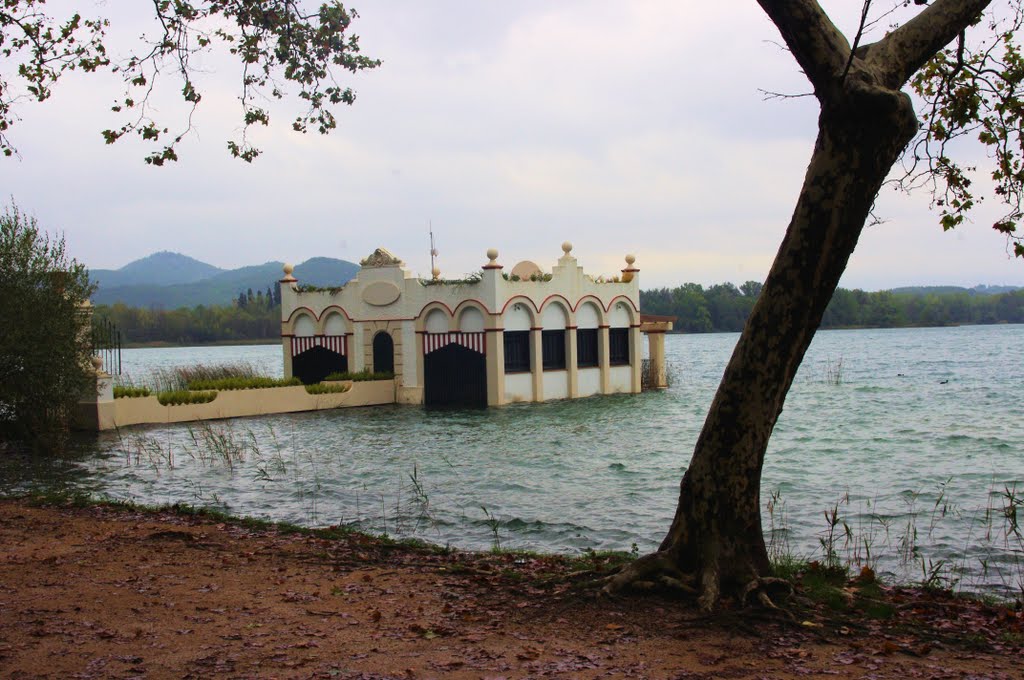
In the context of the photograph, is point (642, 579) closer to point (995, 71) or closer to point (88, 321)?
point (995, 71)

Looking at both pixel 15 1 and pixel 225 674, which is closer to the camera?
pixel 225 674

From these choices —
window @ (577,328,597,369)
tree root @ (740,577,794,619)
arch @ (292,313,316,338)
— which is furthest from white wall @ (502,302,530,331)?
tree root @ (740,577,794,619)

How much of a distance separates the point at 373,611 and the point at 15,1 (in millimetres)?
7951

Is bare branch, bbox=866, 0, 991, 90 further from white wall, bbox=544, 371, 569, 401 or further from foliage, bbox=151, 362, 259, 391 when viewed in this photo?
foliage, bbox=151, 362, 259, 391

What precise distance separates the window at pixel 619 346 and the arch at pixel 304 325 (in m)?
12.6

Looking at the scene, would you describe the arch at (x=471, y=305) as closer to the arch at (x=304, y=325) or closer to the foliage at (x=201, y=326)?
the arch at (x=304, y=325)

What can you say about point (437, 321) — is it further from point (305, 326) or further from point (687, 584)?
point (687, 584)

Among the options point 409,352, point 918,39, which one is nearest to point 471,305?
point 409,352

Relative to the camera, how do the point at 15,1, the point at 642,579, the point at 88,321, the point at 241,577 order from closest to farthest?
the point at 642,579 → the point at 241,577 → the point at 15,1 → the point at 88,321

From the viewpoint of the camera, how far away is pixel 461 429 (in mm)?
30734

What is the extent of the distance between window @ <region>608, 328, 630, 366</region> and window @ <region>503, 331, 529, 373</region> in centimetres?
495

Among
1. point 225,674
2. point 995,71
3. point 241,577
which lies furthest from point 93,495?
point 995,71

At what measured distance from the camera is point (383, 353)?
1602 inches

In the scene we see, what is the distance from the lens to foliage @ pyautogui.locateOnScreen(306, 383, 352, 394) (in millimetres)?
37594
